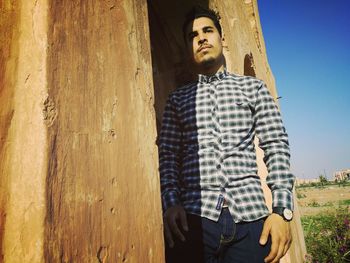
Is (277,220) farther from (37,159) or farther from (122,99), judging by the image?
(37,159)

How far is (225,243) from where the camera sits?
126cm

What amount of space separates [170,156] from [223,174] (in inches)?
13.9

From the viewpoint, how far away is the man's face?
1.78 m

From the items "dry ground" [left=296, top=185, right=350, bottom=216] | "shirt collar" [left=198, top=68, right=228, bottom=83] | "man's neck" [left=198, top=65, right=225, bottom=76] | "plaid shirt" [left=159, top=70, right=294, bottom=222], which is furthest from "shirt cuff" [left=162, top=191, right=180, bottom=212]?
"dry ground" [left=296, top=185, right=350, bottom=216]

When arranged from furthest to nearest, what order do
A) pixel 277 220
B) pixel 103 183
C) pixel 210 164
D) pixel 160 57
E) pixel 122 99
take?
1. pixel 160 57
2. pixel 210 164
3. pixel 277 220
4. pixel 122 99
5. pixel 103 183

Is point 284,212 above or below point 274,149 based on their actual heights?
below

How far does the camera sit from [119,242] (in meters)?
0.76

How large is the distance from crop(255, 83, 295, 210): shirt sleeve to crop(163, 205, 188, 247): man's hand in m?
0.47

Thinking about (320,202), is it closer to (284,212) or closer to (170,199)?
(284,212)

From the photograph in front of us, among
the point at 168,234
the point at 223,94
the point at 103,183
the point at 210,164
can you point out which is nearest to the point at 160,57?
the point at 223,94

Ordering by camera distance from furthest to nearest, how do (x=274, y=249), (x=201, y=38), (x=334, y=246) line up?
(x=334, y=246) < (x=201, y=38) < (x=274, y=249)

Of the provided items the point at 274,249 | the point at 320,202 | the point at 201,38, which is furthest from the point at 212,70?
the point at 320,202

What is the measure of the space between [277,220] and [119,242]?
32.7 inches

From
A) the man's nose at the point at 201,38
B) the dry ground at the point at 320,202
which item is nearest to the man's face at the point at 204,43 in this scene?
the man's nose at the point at 201,38
